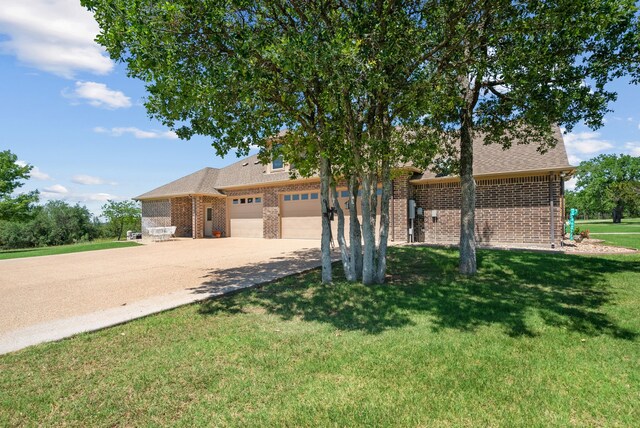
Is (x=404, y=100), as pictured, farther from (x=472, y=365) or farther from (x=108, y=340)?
(x=108, y=340)

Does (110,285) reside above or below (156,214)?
below

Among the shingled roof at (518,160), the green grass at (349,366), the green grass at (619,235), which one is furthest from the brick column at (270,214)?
the green grass at (619,235)

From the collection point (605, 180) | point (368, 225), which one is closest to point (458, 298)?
point (368, 225)

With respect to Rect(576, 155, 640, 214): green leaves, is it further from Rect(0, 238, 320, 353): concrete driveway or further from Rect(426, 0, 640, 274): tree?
Rect(0, 238, 320, 353): concrete driveway

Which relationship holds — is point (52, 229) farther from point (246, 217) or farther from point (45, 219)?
point (246, 217)

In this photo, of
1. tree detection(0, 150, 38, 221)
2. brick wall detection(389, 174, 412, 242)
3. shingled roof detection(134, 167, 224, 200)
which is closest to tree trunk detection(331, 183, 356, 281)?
brick wall detection(389, 174, 412, 242)

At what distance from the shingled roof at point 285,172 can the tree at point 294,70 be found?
214 cm

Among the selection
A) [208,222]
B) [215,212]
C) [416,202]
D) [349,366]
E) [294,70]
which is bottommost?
[349,366]

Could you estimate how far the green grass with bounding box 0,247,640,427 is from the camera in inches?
110

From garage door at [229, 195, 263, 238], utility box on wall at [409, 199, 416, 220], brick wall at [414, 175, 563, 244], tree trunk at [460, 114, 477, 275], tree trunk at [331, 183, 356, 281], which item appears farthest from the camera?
garage door at [229, 195, 263, 238]

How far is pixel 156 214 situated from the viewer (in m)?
23.5

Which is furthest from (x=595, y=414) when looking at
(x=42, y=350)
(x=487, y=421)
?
(x=42, y=350)

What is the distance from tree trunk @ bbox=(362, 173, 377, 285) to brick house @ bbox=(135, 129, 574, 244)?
9.63 feet

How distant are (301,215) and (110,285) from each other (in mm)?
11602
